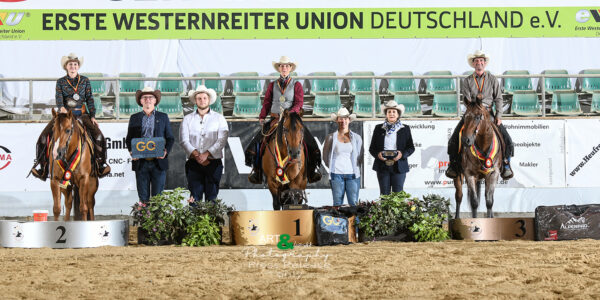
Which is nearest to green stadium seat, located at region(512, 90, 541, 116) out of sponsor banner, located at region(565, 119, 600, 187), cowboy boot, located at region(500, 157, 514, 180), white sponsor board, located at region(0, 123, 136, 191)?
sponsor banner, located at region(565, 119, 600, 187)

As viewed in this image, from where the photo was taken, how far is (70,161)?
31.0 feet

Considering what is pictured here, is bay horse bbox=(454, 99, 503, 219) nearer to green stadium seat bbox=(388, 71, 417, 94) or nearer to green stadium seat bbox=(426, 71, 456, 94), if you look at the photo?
green stadium seat bbox=(426, 71, 456, 94)

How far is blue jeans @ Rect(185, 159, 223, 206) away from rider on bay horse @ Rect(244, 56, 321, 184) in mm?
474

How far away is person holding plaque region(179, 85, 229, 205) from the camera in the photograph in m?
9.86

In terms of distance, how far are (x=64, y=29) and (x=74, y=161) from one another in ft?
21.7

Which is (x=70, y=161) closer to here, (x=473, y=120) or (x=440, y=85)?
(x=473, y=120)

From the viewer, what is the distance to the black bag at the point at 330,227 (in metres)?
8.75

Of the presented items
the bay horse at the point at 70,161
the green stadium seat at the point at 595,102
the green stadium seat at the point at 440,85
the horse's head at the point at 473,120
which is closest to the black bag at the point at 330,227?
the horse's head at the point at 473,120

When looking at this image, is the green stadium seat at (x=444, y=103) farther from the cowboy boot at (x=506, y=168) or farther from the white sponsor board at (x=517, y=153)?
the cowboy boot at (x=506, y=168)

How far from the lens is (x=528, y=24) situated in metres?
15.4

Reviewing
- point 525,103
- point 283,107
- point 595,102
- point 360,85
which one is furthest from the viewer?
point 360,85

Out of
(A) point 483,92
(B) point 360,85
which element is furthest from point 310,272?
(B) point 360,85

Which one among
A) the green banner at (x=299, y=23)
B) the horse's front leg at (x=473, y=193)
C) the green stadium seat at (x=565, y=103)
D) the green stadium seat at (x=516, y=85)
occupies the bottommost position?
the horse's front leg at (x=473, y=193)

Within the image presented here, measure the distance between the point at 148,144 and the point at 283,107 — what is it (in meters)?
1.76
